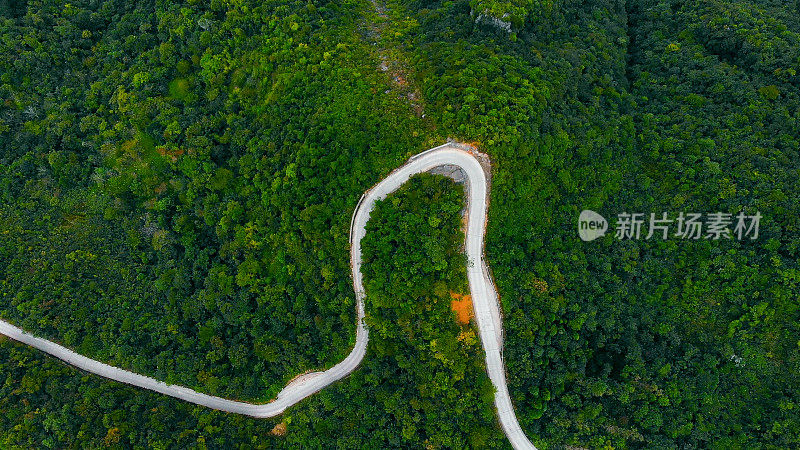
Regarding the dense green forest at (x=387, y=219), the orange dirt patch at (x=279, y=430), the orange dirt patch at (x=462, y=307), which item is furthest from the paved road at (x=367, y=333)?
the orange dirt patch at (x=279, y=430)

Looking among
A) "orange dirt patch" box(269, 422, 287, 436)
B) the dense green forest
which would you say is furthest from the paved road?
"orange dirt patch" box(269, 422, 287, 436)

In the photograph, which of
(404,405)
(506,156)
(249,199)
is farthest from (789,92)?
(249,199)

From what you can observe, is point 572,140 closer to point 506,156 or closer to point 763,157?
point 506,156

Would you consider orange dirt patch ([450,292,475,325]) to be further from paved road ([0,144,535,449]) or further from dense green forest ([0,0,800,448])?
dense green forest ([0,0,800,448])

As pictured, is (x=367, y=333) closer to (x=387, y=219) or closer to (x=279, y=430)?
(x=387, y=219)

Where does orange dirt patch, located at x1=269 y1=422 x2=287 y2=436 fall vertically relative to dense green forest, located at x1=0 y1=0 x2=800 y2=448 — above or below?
below

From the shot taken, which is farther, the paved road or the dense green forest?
the dense green forest

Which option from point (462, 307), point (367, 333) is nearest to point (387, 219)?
point (462, 307)
